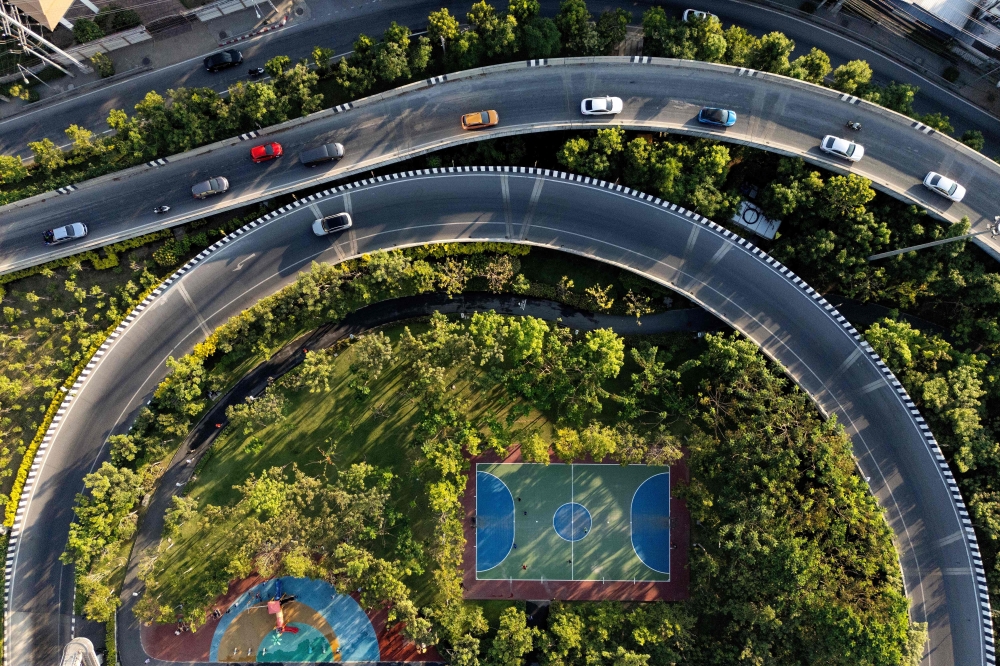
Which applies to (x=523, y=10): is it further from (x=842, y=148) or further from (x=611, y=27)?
(x=842, y=148)

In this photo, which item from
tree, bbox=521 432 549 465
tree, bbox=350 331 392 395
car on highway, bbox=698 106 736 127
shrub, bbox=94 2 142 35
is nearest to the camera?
tree, bbox=521 432 549 465

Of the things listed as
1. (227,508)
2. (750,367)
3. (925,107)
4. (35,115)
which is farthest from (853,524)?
(35,115)

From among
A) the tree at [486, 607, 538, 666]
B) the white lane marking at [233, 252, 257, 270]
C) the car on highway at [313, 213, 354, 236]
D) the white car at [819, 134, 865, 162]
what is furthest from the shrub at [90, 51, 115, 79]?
the white car at [819, 134, 865, 162]

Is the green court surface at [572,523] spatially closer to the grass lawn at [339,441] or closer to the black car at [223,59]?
the grass lawn at [339,441]

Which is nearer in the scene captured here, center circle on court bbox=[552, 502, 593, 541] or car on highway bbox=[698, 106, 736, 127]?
car on highway bbox=[698, 106, 736, 127]

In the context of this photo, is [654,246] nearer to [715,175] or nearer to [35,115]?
[715,175]

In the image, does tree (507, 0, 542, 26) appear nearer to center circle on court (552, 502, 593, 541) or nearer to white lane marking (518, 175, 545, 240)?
white lane marking (518, 175, 545, 240)

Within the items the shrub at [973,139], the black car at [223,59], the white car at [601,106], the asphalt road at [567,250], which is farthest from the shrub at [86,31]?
the shrub at [973,139]
